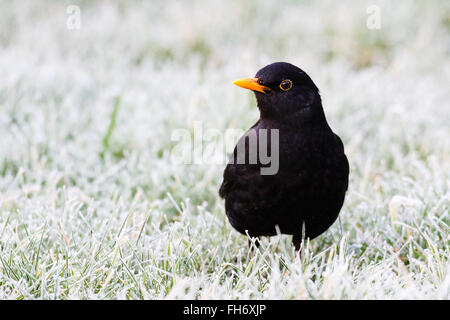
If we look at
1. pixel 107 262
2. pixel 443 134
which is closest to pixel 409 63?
pixel 443 134

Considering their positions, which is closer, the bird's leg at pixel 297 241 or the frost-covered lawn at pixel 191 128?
the frost-covered lawn at pixel 191 128

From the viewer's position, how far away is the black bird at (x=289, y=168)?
261 cm

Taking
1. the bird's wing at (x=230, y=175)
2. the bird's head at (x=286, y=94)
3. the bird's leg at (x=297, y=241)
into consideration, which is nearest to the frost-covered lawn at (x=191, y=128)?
the bird's leg at (x=297, y=241)

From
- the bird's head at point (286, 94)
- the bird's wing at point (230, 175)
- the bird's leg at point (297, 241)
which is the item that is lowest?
the bird's leg at point (297, 241)

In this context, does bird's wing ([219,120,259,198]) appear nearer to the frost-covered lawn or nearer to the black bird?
the black bird

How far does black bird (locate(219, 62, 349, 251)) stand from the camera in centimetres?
261

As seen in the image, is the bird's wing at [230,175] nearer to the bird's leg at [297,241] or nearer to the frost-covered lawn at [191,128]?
the frost-covered lawn at [191,128]

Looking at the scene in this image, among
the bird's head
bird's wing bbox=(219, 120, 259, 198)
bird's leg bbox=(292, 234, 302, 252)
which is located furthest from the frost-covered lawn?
the bird's head

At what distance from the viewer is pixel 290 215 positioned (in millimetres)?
2662

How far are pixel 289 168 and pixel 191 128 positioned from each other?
80.0 inches

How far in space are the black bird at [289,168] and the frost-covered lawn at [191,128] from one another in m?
0.15

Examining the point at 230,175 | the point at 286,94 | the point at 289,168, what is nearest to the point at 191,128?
the point at 230,175

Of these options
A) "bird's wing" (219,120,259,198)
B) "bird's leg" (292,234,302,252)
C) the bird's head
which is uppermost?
the bird's head

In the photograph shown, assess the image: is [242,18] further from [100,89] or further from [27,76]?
[27,76]
